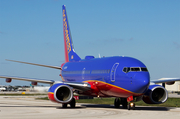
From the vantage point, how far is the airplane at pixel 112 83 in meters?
23.1

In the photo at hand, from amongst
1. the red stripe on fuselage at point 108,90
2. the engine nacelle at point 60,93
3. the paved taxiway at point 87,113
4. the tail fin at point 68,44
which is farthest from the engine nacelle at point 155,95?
the tail fin at point 68,44

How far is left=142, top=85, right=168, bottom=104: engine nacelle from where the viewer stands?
26.0m

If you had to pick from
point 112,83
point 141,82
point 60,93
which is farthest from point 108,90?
point 60,93

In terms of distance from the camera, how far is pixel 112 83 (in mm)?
24734

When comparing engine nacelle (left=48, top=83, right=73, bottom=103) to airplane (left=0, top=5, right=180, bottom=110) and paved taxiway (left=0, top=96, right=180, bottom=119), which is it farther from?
paved taxiway (left=0, top=96, right=180, bottom=119)

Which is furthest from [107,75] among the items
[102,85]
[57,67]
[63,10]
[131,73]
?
[63,10]

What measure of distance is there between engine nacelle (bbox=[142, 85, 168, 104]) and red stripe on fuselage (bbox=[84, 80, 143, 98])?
2784 millimetres

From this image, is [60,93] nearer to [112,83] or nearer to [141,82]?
[112,83]

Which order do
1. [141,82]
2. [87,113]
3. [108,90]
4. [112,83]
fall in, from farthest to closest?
[108,90], [112,83], [141,82], [87,113]

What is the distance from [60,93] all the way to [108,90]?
4.08 m

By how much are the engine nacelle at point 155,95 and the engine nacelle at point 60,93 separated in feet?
19.8

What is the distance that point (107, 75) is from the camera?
2552cm

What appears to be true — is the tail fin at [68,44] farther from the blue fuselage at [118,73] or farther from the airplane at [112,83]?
the blue fuselage at [118,73]

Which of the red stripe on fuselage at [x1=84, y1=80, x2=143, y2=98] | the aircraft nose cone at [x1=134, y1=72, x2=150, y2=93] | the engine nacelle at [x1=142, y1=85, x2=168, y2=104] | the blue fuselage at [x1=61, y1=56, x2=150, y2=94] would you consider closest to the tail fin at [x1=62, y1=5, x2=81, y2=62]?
the blue fuselage at [x1=61, y1=56, x2=150, y2=94]
